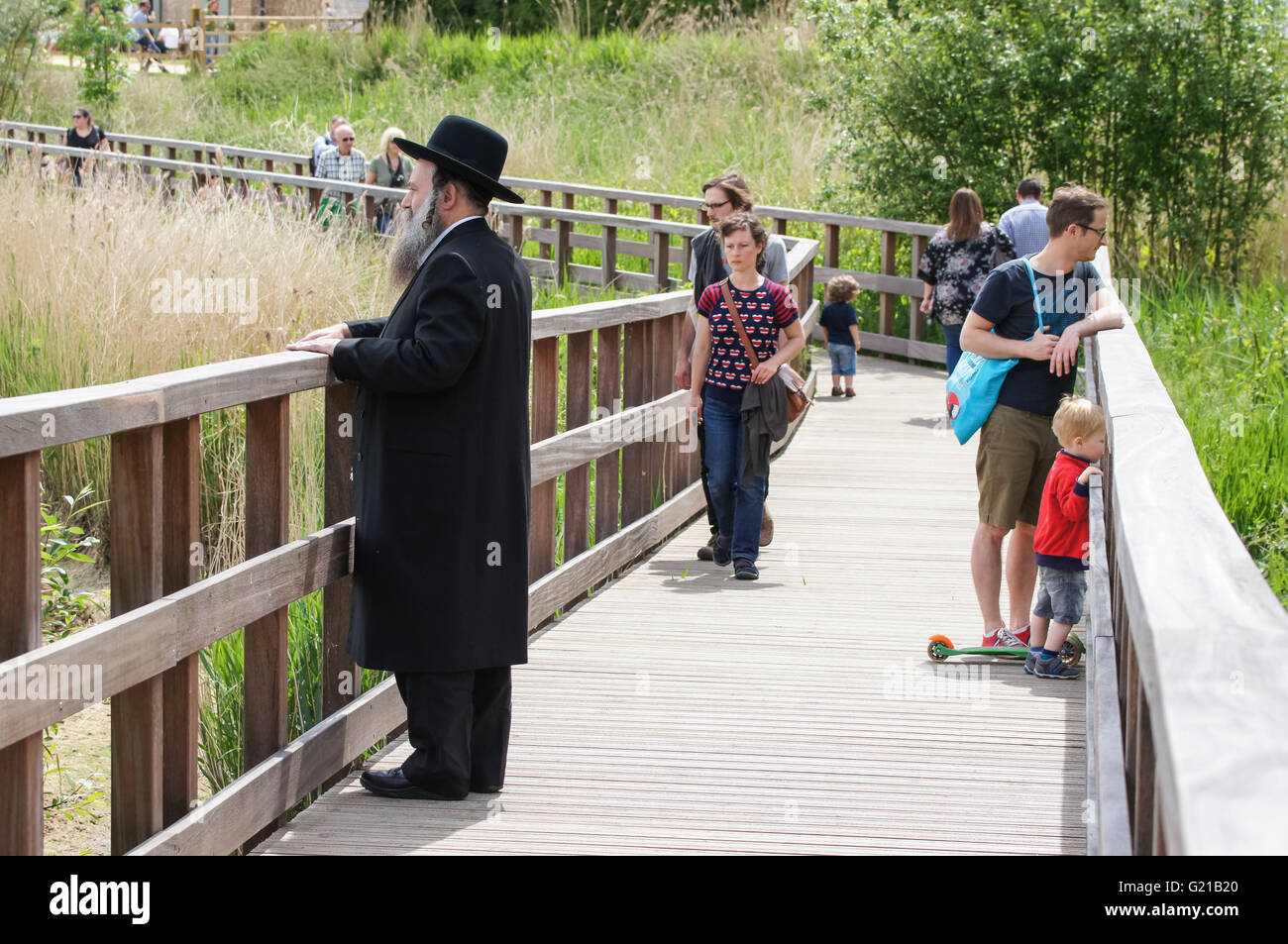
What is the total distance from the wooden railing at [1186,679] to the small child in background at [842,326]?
8.85 metres

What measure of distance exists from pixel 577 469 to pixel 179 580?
3.02m

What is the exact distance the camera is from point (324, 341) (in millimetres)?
4219

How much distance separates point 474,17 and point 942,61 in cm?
2490

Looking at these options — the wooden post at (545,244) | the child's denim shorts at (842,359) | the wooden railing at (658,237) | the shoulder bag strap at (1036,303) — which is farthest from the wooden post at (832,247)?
the shoulder bag strap at (1036,303)

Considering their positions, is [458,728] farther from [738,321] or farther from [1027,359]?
[738,321]

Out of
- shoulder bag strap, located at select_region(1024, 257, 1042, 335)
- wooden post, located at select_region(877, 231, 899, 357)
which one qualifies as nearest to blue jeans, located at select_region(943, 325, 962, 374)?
wooden post, located at select_region(877, 231, 899, 357)

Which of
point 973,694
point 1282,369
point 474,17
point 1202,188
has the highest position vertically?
point 474,17

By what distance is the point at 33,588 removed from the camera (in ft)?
10.1

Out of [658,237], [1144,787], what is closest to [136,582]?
[1144,787]

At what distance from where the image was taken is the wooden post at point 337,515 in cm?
445

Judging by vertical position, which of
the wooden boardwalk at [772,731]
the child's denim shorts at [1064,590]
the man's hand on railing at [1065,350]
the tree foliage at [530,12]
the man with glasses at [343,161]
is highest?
the tree foliage at [530,12]

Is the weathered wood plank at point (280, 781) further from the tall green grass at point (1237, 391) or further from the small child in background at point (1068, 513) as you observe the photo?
the tall green grass at point (1237, 391)
